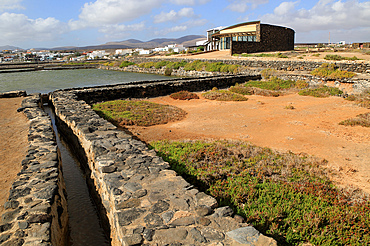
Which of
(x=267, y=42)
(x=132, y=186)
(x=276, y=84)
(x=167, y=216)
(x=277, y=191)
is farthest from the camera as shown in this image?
(x=267, y=42)

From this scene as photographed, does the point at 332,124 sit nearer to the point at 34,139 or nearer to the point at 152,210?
the point at 152,210

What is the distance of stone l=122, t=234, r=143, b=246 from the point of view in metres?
2.66

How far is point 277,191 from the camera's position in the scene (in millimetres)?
4809

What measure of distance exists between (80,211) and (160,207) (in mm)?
2538

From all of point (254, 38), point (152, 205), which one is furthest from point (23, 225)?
point (254, 38)

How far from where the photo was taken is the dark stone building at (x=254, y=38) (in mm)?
38753

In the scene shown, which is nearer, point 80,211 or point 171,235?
point 171,235

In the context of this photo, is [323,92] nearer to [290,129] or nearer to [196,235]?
[290,129]

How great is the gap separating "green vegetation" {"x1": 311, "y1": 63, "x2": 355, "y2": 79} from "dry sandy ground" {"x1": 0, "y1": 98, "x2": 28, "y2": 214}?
1946cm

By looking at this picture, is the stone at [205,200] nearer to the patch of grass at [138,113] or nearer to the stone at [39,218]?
the stone at [39,218]

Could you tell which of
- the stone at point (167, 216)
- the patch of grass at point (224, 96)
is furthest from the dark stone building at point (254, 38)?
the stone at point (167, 216)

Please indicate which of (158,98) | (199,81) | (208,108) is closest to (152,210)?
(208,108)

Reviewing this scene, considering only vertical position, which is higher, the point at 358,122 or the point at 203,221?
the point at 203,221

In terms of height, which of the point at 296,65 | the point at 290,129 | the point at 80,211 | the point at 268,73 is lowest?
the point at 80,211
